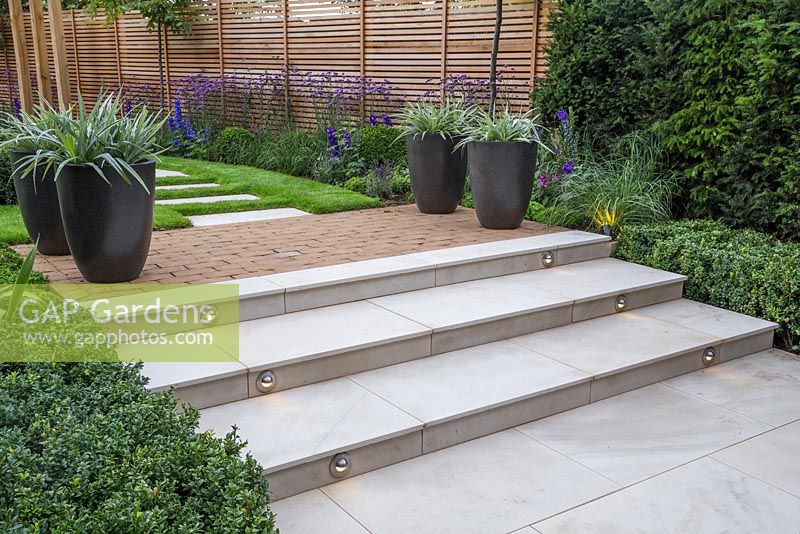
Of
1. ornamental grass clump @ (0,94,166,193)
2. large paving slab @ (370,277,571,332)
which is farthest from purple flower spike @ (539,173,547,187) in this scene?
ornamental grass clump @ (0,94,166,193)

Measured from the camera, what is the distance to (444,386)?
12.4ft

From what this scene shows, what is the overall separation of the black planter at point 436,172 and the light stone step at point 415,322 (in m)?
1.59

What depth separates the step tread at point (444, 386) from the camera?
10.6 ft

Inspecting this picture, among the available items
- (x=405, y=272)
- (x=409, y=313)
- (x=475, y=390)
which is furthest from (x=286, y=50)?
(x=475, y=390)

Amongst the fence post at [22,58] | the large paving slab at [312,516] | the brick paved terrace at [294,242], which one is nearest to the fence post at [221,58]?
the fence post at [22,58]

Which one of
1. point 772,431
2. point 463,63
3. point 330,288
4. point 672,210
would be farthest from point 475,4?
point 772,431

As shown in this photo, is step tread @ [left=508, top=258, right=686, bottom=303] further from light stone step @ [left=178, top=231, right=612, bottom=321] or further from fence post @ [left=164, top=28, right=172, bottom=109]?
fence post @ [left=164, top=28, right=172, bottom=109]

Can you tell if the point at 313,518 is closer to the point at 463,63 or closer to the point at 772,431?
the point at 772,431

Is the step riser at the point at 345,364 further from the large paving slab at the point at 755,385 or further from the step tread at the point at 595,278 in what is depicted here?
the large paving slab at the point at 755,385

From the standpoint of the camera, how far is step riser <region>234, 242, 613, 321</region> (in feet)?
14.1

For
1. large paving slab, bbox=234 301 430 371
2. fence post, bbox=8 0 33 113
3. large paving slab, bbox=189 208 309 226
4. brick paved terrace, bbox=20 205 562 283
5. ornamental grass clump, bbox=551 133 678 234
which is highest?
fence post, bbox=8 0 33 113

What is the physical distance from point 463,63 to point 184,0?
5.81 metres

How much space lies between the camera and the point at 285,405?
3508 mm

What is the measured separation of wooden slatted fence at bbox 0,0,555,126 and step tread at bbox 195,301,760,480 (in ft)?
13.2
